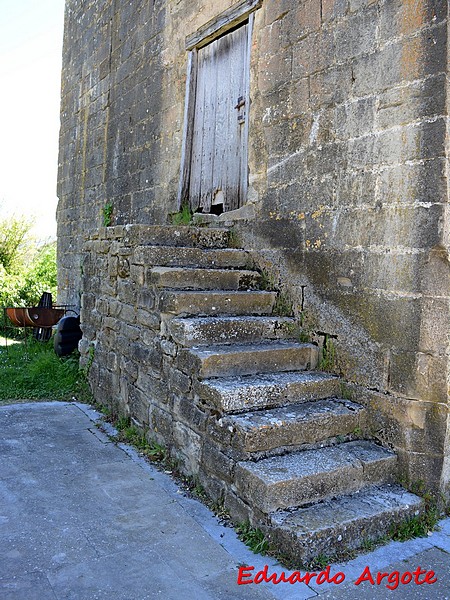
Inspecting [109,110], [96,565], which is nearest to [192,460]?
[96,565]

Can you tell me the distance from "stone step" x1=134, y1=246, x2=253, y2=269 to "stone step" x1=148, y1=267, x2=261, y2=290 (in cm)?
14

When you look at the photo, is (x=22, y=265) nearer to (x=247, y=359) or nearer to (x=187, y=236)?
(x=187, y=236)

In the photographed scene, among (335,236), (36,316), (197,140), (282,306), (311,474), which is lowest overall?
(311,474)

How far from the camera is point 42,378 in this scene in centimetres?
604

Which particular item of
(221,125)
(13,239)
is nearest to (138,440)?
(221,125)

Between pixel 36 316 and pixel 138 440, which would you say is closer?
pixel 138 440

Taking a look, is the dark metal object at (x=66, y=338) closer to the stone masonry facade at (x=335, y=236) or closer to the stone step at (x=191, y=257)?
the stone masonry facade at (x=335, y=236)

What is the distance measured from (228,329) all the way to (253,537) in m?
1.50

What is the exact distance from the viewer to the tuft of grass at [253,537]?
272 centimetres

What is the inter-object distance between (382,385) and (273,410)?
70cm

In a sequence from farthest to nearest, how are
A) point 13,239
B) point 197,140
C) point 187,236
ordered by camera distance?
point 13,239 < point 197,140 < point 187,236

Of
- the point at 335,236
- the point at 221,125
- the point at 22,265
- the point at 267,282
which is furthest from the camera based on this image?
the point at 22,265

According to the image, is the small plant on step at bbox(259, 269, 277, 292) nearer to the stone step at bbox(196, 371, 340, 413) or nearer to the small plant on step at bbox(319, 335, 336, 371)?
the small plant on step at bbox(319, 335, 336, 371)

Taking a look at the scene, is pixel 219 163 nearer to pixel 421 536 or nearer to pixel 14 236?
pixel 421 536
